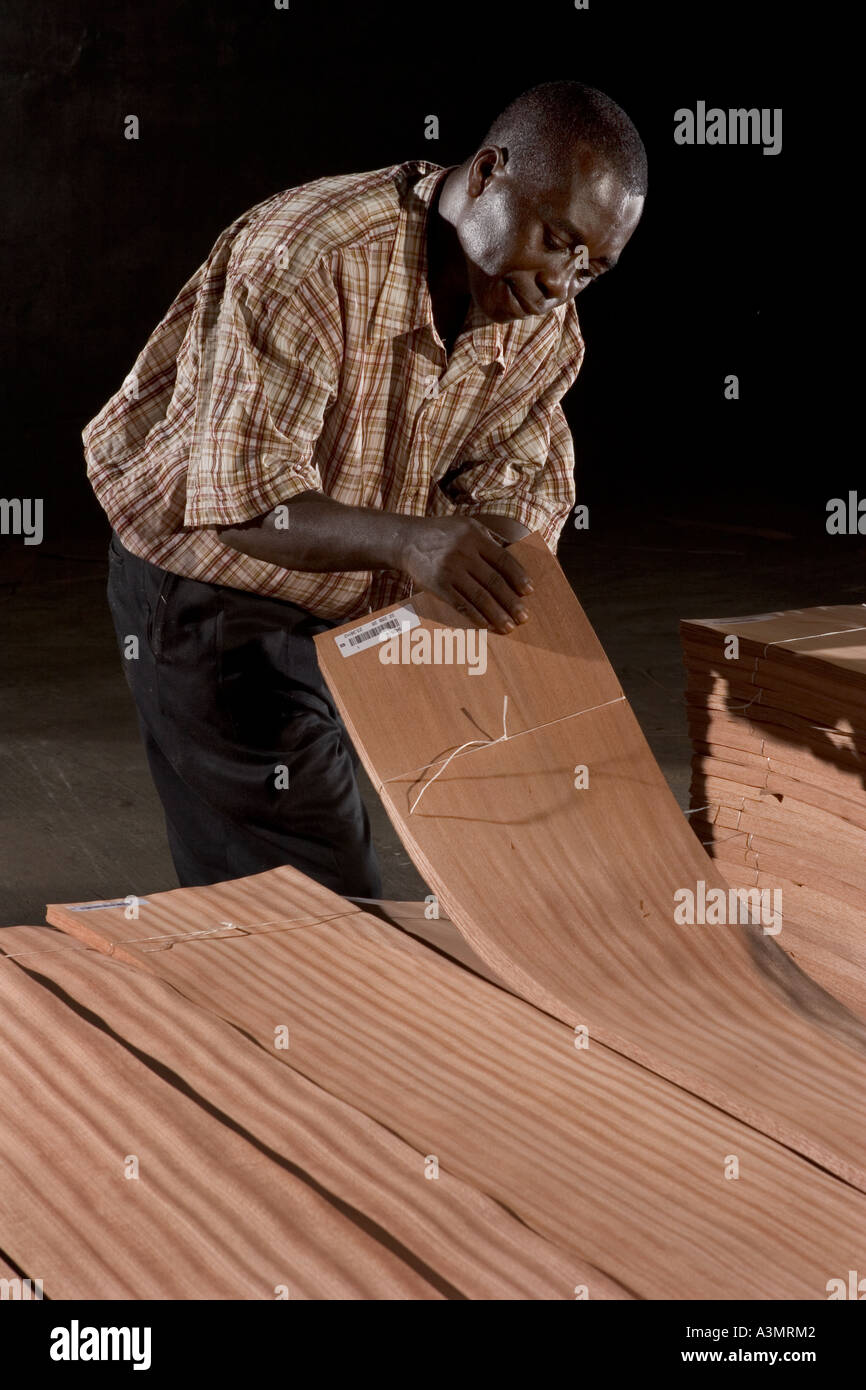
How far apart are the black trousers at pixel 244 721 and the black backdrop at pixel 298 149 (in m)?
5.73

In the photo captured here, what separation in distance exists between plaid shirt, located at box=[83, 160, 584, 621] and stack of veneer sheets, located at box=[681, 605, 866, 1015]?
37 centimetres

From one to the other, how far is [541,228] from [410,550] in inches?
16.1

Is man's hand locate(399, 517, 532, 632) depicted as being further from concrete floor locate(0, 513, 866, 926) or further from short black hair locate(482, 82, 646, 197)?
concrete floor locate(0, 513, 866, 926)

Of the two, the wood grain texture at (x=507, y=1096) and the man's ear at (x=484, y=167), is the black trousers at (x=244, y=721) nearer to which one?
the wood grain texture at (x=507, y=1096)

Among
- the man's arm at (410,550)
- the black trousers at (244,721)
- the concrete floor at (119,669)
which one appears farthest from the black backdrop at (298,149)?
the man's arm at (410,550)

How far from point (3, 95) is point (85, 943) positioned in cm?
690

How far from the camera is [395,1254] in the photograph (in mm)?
1175

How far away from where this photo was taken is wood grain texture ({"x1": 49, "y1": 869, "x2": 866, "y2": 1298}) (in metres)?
1.22

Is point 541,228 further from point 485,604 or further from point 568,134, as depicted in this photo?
point 485,604

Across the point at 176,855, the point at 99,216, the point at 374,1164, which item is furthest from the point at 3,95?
the point at 374,1164

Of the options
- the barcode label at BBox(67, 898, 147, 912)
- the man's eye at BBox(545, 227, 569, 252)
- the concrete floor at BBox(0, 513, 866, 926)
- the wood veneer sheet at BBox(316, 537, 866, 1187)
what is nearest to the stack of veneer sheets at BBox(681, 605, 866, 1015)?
the wood veneer sheet at BBox(316, 537, 866, 1187)

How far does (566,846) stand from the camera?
190 cm

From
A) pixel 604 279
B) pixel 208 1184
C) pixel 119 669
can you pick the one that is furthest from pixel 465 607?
pixel 604 279

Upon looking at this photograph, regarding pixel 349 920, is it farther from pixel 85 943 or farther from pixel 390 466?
pixel 390 466
